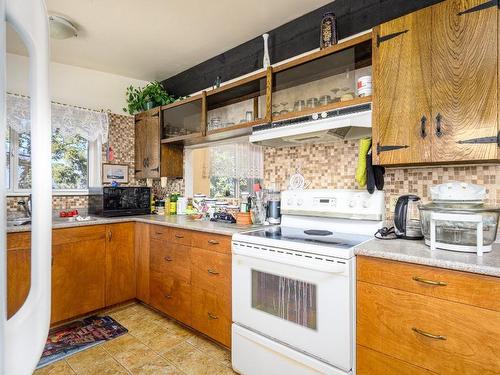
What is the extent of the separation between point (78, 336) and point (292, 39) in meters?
3.01

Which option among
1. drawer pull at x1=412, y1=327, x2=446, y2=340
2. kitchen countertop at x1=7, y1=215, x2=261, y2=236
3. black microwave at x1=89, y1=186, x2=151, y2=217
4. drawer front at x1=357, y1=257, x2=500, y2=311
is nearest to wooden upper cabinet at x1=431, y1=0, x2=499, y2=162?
drawer front at x1=357, y1=257, x2=500, y2=311

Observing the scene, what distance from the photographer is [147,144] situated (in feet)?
11.2

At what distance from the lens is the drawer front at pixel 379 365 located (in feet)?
Answer: 4.22

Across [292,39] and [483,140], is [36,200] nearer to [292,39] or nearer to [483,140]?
[483,140]

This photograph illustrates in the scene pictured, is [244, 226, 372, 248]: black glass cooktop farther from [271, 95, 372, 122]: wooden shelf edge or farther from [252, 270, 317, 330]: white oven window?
[271, 95, 372, 122]: wooden shelf edge

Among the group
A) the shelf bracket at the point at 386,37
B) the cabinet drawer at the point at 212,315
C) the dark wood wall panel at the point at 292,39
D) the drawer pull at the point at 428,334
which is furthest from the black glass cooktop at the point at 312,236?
the dark wood wall panel at the point at 292,39

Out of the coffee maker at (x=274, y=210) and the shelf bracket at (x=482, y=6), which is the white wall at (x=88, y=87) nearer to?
the coffee maker at (x=274, y=210)

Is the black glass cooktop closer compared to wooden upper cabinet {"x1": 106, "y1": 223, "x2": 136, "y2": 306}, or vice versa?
the black glass cooktop

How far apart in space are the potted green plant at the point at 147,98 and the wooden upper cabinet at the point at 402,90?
94.3 inches

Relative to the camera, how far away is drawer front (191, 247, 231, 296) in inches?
80.7

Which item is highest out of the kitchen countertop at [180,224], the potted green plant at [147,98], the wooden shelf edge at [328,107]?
the potted green plant at [147,98]

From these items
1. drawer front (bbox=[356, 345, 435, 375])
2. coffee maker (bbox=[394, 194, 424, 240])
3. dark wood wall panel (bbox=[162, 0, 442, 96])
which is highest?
dark wood wall panel (bbox=[162, 0, 442, 96])

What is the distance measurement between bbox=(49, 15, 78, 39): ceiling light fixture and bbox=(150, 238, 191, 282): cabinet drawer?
1.93m

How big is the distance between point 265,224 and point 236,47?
1766mm
